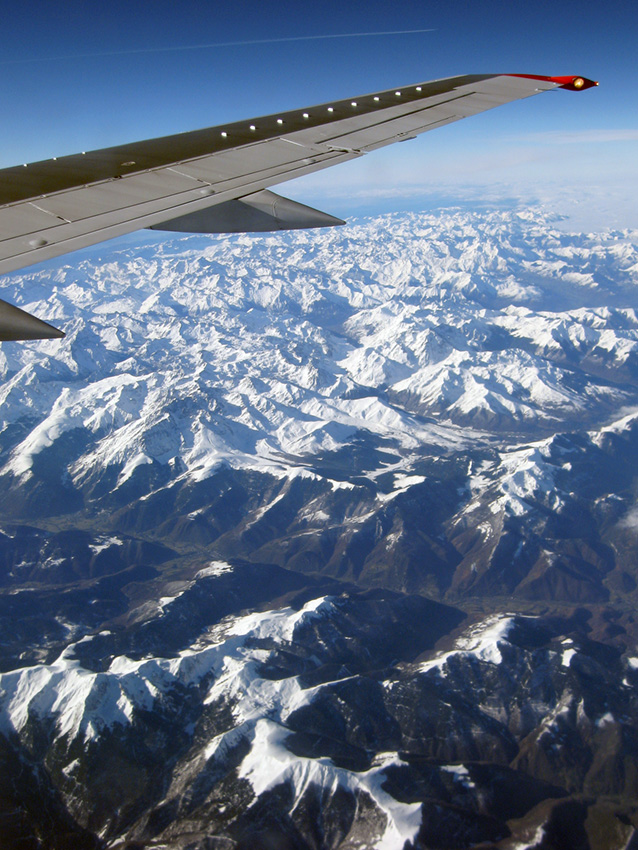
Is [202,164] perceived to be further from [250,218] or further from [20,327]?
[20,327]

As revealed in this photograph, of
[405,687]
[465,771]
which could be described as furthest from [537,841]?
[405,687]

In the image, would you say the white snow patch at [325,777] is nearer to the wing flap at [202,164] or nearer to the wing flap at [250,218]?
the wing flap at [250,218]

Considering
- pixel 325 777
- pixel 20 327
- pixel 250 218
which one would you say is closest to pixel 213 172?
pixel 250 218

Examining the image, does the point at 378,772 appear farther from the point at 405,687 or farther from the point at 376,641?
the point at 376,641

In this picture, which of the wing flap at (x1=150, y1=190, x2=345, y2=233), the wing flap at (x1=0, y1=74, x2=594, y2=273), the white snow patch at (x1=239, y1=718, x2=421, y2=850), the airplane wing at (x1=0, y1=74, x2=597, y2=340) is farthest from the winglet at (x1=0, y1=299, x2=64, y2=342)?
the white snow patch at (x1=239, y1=718, x2=421, y2=850)

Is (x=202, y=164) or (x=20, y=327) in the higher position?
(x=202, y=164)
